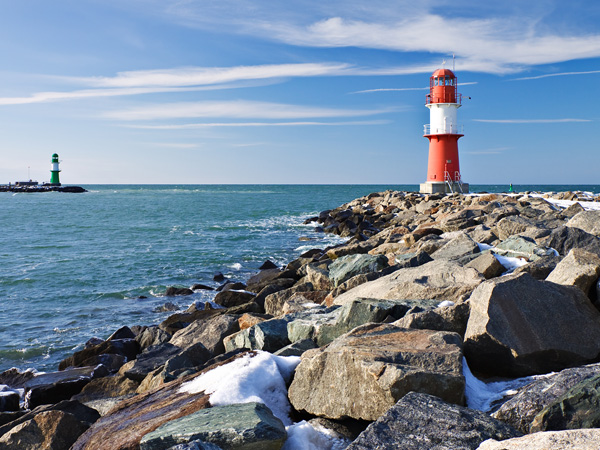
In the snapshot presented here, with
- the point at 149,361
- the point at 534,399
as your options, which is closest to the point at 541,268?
the point at 534,399

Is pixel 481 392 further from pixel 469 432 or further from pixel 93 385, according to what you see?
pixel 93 385

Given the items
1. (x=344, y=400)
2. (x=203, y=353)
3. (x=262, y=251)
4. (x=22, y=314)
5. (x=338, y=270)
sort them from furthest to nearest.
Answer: (x=262, y=251) → (x=22, y=314) → (x=338, y=270) → (x=203, y=353) → (x=344, y=400)

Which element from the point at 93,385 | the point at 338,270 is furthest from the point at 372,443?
the point at 338,270

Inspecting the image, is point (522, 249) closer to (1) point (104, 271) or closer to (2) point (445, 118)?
(1) point (104, 271)

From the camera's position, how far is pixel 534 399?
3.08m

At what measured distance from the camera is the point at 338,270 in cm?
884

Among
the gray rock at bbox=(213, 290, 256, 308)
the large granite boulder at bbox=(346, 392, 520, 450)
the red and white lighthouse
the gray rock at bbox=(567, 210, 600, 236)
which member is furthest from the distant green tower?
the large granite boulder at bbox=(346, 392, 520, 450)

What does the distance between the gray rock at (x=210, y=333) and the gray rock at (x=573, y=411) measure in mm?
4081

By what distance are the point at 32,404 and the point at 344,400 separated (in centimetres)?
432

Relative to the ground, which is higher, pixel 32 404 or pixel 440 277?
pixel 440 277

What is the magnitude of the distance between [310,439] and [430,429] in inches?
33.3

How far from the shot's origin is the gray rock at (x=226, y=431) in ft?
9.77

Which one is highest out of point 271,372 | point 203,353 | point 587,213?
point 587,213

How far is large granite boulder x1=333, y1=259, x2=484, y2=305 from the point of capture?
18.9 ft
